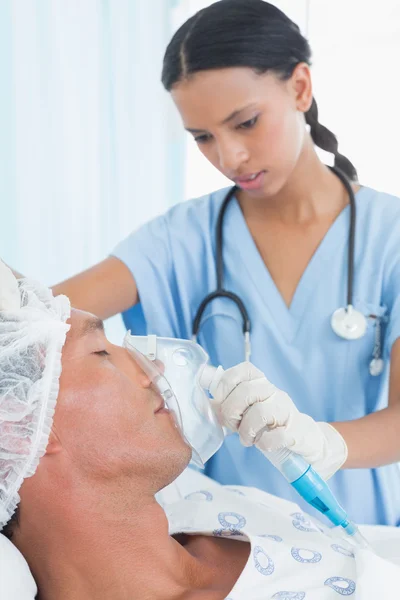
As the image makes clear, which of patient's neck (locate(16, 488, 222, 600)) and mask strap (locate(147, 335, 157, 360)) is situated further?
mask strap (locate(147, 335, 157, 360))

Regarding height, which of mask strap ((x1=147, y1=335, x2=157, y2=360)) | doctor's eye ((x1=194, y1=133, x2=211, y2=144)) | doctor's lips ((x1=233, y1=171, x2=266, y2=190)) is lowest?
mask strap ((x1=147, y1=335, x2=157, y2=360))

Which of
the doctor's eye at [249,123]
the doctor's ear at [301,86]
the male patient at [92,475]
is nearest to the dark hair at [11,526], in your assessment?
the male patient at [92,475]

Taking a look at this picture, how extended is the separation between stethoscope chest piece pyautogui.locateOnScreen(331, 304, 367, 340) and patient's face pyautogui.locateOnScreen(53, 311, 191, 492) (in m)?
0.59

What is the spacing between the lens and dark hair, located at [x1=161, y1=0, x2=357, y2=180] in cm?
156

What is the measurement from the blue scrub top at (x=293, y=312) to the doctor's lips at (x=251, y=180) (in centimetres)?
17

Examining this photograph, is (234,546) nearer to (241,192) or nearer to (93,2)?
(241,192)

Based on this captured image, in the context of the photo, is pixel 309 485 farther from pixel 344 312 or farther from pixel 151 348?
pixel 344 312

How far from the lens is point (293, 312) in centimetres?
174

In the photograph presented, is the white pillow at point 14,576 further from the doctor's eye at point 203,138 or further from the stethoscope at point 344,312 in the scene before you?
the doctor's eye at point 203,138

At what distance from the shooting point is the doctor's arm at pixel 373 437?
143 centimetres

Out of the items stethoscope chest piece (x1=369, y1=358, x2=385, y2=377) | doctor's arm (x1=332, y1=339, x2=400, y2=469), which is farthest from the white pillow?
stethoscope chest piece (x1=369, y1=358, x2=385, y2=377)

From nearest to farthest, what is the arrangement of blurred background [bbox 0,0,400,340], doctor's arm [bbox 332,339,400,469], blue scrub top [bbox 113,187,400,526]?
doctor's arm [bbox 332,339,400,469] → blue scrub top [bbox 113,187,400,526] → blurred background [bbox 0,0,400,340]

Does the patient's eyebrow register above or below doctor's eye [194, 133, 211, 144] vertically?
below

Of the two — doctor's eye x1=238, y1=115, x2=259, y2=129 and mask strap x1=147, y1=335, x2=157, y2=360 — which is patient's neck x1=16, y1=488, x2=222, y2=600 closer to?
mask strap x1=147, y1=335, x2=157, y2=360
